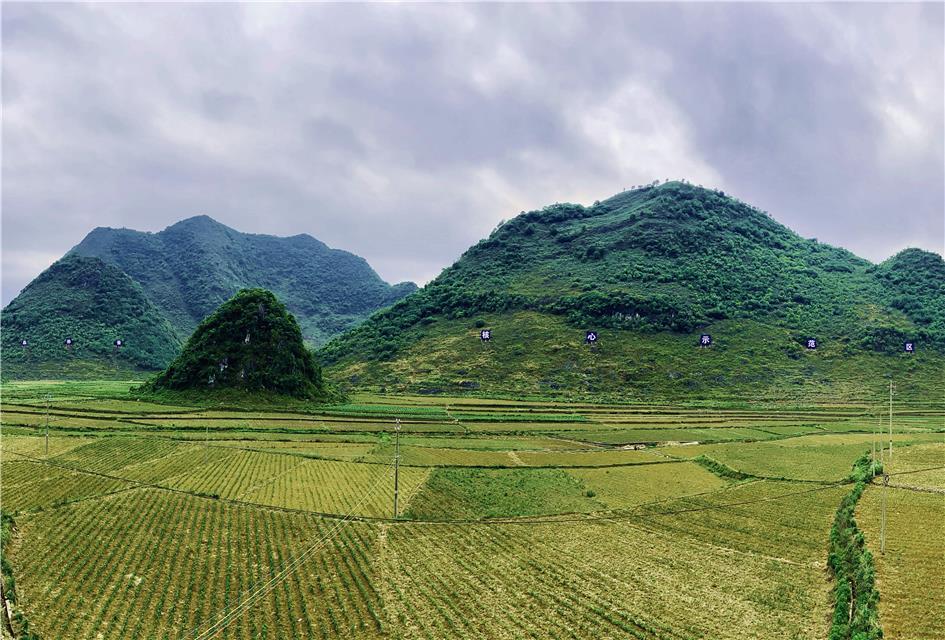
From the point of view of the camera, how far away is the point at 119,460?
45438 millimetres


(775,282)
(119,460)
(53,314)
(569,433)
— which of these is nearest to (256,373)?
(119,460)

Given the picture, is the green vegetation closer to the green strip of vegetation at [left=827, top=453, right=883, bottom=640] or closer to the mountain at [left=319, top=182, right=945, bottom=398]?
the green strip of vegetation at [left=827, top=453, right=883, bottom=640]

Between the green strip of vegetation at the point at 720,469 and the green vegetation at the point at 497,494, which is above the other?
the green strip of vegetation at the point at 720,469

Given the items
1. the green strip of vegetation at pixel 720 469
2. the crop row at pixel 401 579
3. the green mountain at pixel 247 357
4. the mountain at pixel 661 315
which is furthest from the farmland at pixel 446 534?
the mountain at pixel 661 315

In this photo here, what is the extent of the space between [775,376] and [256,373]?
8880 centimetres

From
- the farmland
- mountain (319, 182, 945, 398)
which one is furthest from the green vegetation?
mountain (319, 182, 945, 398)

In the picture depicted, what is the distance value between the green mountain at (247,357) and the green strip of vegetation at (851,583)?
73113mm

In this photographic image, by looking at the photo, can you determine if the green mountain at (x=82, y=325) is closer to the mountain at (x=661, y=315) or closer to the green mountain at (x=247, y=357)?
the mountain at (x=661, y=315)

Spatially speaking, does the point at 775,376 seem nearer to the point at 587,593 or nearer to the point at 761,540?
the point at 761,540

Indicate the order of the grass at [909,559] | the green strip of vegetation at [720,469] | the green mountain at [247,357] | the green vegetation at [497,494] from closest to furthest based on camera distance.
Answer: the grass at [909,559]
the green vegetation at [497,494]
the green strip of vegetation at [720,469]
the green mountain at [247,357]

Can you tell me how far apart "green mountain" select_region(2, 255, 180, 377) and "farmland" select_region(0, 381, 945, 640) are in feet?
307

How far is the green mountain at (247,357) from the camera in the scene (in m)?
84.9

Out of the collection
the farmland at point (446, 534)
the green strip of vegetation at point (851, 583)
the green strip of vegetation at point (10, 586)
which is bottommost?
the green strip of vegetation at point (10, 586)

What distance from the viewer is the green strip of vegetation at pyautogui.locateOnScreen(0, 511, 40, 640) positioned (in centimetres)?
1970
